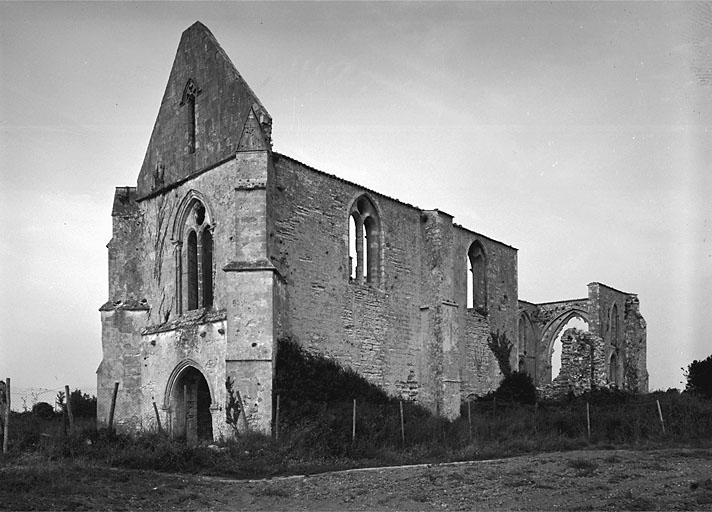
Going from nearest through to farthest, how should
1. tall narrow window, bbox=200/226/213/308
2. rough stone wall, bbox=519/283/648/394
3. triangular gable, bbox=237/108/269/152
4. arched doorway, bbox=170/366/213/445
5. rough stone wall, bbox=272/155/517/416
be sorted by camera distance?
triangular gable, bbox=237/108/269/152, rough stone wall, bbox=272/155/517/416, arched doorway, bbox=170/366/213/445, tall narrow window, bbox=200/226/213/308, rough stone wall, bbox=519/283/648/394

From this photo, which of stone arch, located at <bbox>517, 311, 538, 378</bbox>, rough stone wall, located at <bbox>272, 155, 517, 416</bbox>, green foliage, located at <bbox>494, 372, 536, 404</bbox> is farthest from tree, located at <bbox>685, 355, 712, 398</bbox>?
stone arch, located at <bbox>517, 311, 538, 378</bbox>

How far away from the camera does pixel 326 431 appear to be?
17812mm

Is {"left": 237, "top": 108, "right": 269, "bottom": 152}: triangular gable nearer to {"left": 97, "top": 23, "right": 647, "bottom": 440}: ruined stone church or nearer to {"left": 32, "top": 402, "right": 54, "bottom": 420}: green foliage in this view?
{"left": 97, "top": 23, "right": 647, "bottom": 440}: ruined stone church

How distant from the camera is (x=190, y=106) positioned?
23047mm

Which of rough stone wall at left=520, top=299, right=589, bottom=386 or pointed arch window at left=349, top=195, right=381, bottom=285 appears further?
rough stone wall at left=520, top=299, right=589, bottom=386

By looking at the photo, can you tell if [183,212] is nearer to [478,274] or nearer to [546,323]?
[478,274]

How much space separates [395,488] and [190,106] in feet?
44.7

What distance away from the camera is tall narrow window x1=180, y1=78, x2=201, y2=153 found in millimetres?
22781

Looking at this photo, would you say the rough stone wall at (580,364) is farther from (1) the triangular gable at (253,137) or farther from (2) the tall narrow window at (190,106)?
(2) the tall narrow window at (190,106)

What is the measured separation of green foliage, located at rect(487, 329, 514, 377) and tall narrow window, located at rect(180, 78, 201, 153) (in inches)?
463

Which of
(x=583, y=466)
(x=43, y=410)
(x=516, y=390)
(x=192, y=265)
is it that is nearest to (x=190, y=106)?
(x=192, y=265)

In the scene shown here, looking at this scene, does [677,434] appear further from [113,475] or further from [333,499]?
[113,475]

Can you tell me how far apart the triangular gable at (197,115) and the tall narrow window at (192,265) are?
1651mm

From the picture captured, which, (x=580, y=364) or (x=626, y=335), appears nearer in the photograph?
(x=580, y=364)
